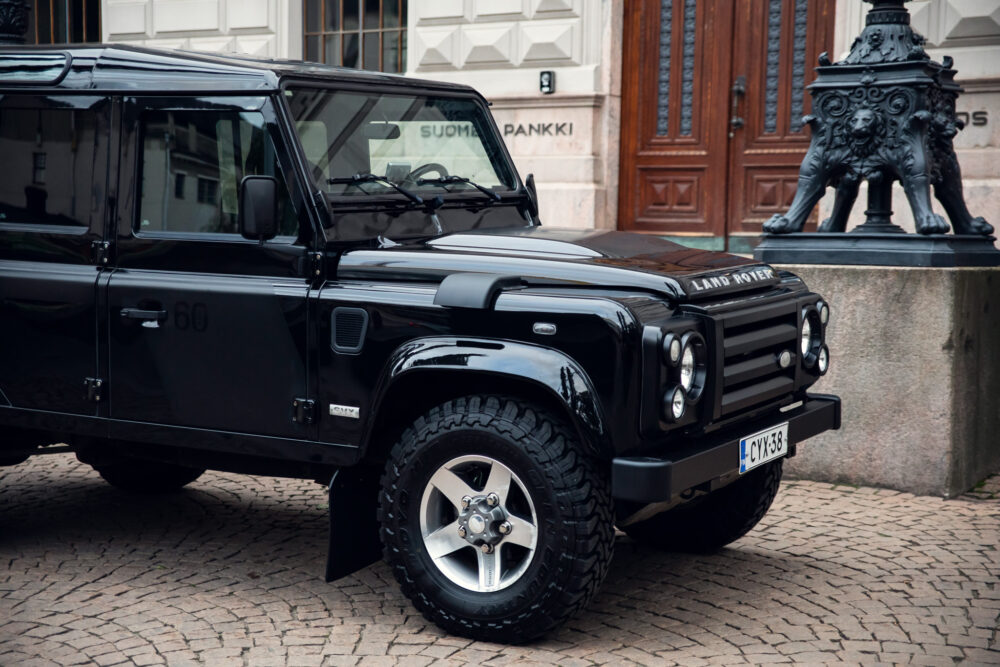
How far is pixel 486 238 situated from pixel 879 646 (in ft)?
6.89

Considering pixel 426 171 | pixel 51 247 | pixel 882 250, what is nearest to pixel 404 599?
pixel 426 171

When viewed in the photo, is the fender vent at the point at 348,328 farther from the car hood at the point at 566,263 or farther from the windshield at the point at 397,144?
the windshield at the point at 397,144

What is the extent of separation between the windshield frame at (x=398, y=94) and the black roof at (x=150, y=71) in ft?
0.07

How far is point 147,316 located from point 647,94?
26.1 ft

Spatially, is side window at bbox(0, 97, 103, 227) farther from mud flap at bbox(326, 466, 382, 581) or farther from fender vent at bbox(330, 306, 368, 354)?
mud flap at bbox(326, 466, 382, 581)

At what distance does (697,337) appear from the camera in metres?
4.20

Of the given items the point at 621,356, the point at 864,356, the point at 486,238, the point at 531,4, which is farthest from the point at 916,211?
the point at 531,4

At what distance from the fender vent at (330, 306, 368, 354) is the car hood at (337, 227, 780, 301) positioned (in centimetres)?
16

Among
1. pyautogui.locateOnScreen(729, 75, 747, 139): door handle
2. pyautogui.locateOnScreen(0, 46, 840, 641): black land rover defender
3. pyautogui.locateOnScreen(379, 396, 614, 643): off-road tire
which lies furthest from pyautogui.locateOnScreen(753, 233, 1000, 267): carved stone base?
pyautogui.locateOnScreen(729, 75, 747, 139): door handle

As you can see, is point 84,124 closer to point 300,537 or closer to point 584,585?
point 300,537

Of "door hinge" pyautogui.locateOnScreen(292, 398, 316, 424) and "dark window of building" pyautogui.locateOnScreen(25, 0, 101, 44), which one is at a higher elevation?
"dark window of building" pyautogui.locateOnScreen(25, 0, 101, 44)

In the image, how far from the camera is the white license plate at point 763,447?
448cm

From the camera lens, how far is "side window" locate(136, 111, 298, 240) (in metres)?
4.75

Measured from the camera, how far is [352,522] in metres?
4.64
